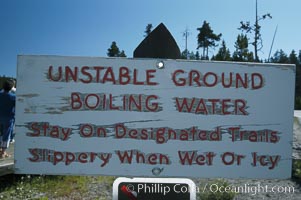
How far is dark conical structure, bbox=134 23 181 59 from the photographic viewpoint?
210cm

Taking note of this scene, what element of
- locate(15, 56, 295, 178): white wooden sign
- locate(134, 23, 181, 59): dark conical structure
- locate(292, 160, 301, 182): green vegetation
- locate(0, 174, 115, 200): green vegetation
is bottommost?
locate(0, 174, 115, 200): green vegetation

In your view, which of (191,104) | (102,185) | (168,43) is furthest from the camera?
(102,185)

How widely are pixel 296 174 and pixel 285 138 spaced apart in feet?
16.8

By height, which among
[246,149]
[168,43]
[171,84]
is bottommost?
[246,149]

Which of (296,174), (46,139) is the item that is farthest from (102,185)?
(46,139)

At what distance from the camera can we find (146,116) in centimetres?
197

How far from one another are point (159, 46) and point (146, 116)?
0.50 meters

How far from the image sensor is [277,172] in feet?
6.53

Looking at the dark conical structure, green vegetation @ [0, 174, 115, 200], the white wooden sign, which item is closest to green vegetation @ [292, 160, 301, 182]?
green vegetation @ [0, 174, 115, 200]

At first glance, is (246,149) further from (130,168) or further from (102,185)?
(102,185)

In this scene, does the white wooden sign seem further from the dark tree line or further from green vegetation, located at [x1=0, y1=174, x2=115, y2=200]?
the dark tree line

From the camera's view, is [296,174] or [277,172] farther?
[296,174]

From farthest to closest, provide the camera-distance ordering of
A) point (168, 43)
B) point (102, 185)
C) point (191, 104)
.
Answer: point (102, 185) < point (168, 43) < point (191, 104)

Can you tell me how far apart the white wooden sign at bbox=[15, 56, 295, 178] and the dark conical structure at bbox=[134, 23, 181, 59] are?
5.6 inches
